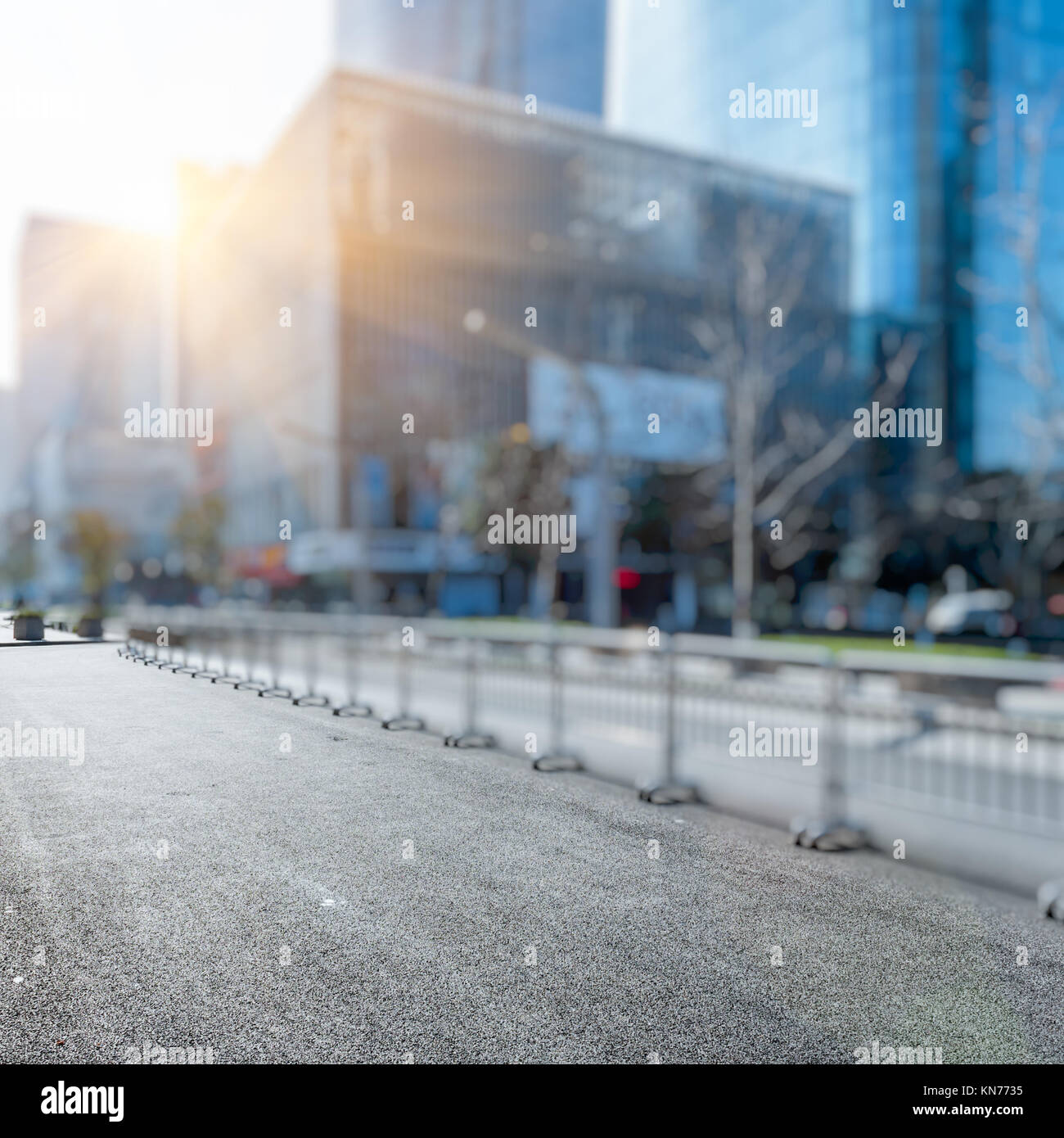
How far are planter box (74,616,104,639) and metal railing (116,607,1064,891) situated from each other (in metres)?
0.06

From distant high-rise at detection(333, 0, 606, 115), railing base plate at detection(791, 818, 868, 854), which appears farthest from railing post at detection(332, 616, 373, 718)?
distant high-rise at detection(333, 0, 606, 115)

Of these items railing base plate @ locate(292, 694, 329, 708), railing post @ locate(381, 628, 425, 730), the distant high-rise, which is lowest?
railing post @ locate(381, 628, 425, 730)

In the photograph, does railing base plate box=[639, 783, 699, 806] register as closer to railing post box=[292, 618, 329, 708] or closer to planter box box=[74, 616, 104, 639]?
railing post box=[292, 618, 329, 708]

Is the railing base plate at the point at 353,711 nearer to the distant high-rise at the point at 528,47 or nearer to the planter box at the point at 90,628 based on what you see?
the planter box at the point at 90,628

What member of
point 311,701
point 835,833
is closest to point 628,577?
point 835,833

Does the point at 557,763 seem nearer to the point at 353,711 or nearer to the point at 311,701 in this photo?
the point at 353,711

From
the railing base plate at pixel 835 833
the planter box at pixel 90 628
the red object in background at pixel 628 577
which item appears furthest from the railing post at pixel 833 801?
the red object in background at pixel 628 577

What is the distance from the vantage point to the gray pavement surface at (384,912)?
6.09 ft

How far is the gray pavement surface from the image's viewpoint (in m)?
1.86

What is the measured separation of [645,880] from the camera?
225 cm

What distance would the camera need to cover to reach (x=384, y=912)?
206 centimetres

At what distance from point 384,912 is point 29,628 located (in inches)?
34.0
